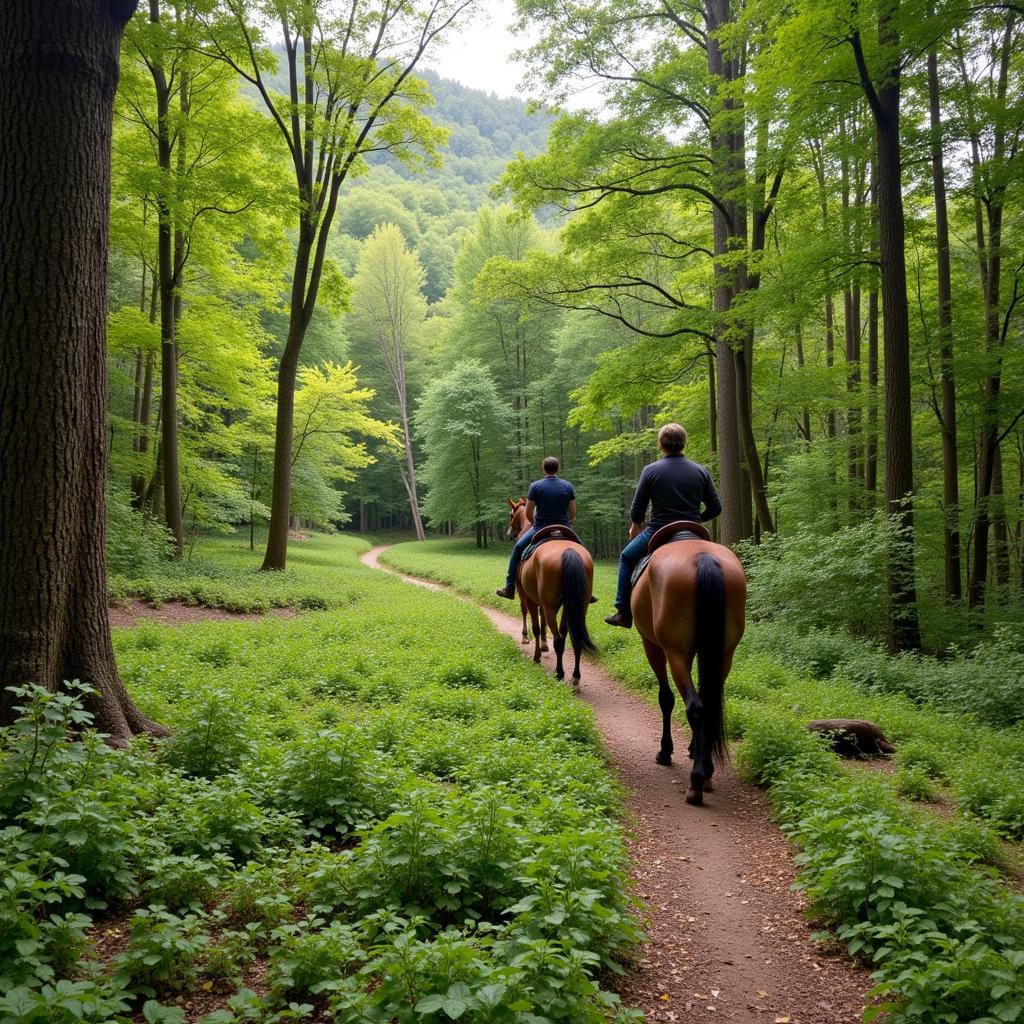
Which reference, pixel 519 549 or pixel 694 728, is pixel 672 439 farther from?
pixel 519 549

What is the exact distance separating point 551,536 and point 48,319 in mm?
6658

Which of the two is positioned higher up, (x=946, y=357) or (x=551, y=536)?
(x=946, y=357)

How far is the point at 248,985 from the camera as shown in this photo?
2672 mm

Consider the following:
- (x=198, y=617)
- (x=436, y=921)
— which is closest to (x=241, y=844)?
(x=436, y=921)

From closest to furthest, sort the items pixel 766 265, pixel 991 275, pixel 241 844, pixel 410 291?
1. pixel 241 844
2. pixel 766 265
3. pixel 991 275
4. pixel 410 291

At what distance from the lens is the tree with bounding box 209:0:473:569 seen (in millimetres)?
14836

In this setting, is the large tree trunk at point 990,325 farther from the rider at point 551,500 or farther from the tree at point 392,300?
the tree at point 392,300

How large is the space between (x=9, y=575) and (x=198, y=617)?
899 cm

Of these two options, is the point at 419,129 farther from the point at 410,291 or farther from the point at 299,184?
the point at 410,291

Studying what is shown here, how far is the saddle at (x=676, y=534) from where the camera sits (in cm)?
633

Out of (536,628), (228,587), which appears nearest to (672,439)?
(536,628)

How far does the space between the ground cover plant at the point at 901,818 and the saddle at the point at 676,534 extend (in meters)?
1.82

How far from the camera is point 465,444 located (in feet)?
132

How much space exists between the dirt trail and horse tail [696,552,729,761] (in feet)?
2.24
